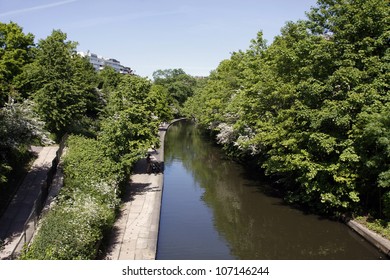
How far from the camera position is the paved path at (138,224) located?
Answer: 14.9 m

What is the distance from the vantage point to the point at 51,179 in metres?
21.2

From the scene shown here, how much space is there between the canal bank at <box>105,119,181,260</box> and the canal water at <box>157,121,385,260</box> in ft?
3.27

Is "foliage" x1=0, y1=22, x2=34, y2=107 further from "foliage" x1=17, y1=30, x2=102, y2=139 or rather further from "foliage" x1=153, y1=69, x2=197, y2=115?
"foliage" x1=153, y1=69, x2=197, y2=115

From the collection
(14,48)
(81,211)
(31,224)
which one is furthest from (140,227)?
(14,48)

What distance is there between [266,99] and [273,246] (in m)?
10.6

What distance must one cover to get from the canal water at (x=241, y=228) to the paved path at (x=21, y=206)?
6.22 m

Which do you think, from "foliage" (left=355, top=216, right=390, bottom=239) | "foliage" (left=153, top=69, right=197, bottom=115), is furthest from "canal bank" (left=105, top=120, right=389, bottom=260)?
"foliage" (left=153, top=69, right=197, bottom=115)

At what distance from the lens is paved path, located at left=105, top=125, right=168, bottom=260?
48.8 ft

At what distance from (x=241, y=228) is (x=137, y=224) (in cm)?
593

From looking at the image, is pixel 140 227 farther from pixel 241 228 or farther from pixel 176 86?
pixel 176 86

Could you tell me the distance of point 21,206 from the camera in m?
18.3

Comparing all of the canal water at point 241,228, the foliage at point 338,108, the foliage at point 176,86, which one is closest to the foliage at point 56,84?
the canal water at point 241,228

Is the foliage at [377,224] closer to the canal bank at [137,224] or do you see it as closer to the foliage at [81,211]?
the canal bank at [137,224]

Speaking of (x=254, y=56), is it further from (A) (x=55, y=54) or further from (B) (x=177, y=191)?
(A) (x=55, y=54)
